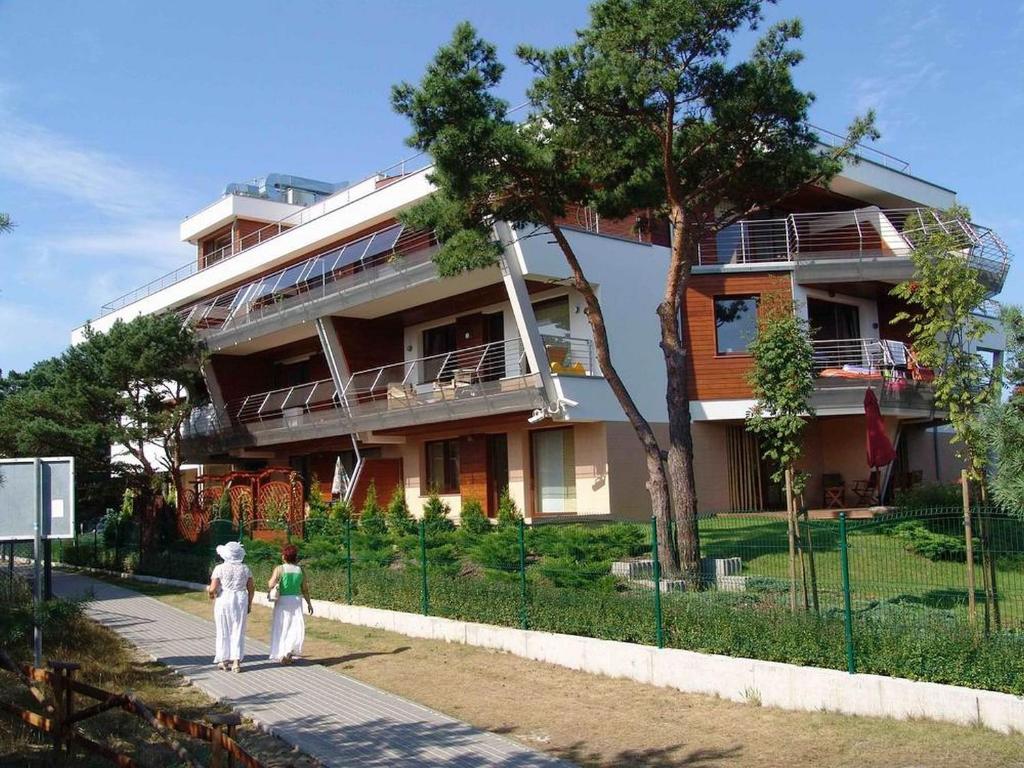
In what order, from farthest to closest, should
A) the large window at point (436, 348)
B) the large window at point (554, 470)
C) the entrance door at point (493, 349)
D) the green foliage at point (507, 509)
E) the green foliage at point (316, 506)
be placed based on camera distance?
the large window at point (436, 348), the green foliage at point (316, 506), the entrance door at point (493, 349), the large window at point (554, 470), the green foliage at point (507, 509)

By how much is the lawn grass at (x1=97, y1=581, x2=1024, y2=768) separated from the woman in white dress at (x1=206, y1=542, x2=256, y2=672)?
1.10m

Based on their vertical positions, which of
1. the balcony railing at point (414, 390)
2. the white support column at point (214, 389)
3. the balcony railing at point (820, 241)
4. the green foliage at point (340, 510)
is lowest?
the green foliage at point (340, 510)

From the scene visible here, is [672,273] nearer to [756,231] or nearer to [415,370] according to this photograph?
[756,231]

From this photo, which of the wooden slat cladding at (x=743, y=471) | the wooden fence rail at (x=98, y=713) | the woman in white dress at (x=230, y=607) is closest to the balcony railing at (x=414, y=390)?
the wooden slat cladding at (x=743, y=471)

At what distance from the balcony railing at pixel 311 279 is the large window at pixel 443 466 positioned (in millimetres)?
4975

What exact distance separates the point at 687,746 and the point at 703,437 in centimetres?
1604

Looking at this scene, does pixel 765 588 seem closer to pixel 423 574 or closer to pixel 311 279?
pixel 423 574

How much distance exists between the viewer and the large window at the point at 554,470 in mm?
23453

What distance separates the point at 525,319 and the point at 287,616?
10.2 m

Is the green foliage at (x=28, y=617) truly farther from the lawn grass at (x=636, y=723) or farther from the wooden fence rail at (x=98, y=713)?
the lawn grass at (x=636, y=723)

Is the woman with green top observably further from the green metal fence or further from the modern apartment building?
the modern apartment building

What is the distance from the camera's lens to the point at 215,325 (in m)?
31.7

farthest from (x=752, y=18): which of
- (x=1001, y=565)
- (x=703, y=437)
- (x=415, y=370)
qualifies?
(x=415, y=370)

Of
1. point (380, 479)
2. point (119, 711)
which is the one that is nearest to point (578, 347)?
point (380, 479)
